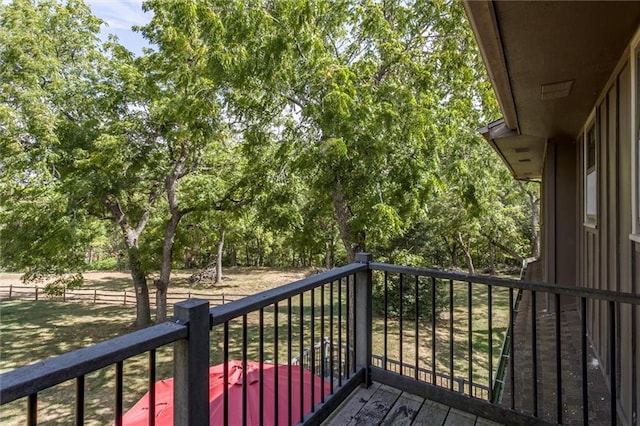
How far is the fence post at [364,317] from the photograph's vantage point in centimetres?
265

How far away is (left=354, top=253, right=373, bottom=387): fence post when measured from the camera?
2646 millimetres

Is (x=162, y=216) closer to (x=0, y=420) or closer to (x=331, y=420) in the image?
(x=0, y=420)

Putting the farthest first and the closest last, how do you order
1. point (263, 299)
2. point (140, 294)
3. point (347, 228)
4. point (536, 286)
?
point (140, 294) < point (347, 228) < point (536, 286) < point (263, 299)

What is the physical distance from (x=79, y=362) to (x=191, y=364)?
42 centimetres

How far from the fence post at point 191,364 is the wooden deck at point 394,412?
3.65 feet

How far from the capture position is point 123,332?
12578 mm

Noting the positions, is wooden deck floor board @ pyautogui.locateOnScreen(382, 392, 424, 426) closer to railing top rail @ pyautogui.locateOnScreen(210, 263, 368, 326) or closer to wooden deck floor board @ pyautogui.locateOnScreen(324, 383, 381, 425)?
wooden deck floor board @ pyautogui.locateOnScreen(324, 383, 381, 425)

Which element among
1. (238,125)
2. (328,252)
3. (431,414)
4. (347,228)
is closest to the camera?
(431,414)

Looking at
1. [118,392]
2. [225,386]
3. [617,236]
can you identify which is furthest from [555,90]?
[118,392]

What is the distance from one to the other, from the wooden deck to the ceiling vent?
2.59 meters

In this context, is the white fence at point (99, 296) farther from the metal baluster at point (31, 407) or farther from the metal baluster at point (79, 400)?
the metal baluster at point (31, 407)

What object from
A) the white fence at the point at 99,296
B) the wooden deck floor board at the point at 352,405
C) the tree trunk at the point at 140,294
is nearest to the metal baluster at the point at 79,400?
the wooden deck floor board at the point at 352,405

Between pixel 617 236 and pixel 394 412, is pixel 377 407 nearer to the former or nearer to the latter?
pixel 394 412

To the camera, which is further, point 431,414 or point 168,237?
point 168,237
